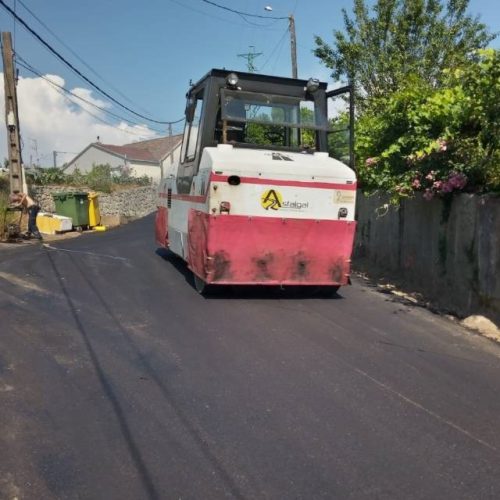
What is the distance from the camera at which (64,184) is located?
101 ft

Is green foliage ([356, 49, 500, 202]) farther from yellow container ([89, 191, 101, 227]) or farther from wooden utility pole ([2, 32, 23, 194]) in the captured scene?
yellow container ([89, 191, 101, 227])

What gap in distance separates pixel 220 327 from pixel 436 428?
2.94 metres

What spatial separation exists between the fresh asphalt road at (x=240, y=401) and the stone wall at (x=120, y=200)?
69.9 feet

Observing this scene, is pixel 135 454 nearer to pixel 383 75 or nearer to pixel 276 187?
pixel 276 187

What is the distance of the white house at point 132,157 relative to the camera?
65281 millimetres

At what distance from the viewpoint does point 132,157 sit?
6556cm

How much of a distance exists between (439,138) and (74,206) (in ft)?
51.2

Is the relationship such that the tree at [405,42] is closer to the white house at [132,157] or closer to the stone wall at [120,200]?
the stone wall at [120,200]

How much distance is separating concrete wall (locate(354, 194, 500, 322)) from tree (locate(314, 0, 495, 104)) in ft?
22.2

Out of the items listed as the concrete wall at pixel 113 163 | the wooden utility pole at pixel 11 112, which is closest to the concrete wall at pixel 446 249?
the wooden utility pole at pixel 11 112

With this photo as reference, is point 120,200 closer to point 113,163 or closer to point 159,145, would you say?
point 113,163

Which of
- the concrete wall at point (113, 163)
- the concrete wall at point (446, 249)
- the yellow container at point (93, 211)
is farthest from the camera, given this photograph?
the concrete wall at point (113, 163)

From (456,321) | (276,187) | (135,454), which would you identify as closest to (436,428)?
(135,454)

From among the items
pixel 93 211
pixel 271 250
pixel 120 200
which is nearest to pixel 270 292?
pixel 271 250
